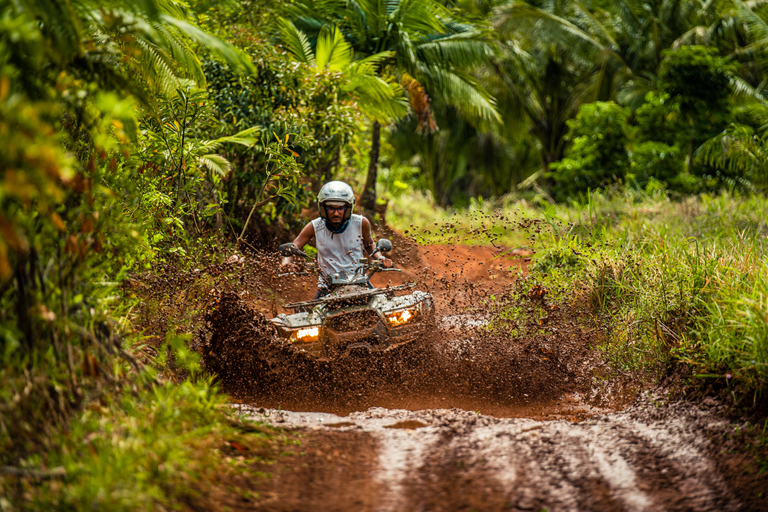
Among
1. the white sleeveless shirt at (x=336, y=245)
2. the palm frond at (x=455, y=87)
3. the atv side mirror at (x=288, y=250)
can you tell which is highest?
the palm frond at (x=455, y=87)

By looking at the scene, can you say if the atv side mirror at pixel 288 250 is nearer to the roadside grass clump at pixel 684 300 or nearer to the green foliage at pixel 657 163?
the roadside grass clump at pixel 684 300

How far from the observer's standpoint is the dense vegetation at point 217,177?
3.32m

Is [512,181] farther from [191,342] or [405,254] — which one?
[191,342]

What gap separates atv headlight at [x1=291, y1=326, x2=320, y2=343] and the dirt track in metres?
0.41

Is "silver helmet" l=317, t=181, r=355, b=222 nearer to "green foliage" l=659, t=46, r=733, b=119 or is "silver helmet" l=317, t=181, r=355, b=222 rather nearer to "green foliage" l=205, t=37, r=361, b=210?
"green foliage" l=205, t=37, r=361, b=210

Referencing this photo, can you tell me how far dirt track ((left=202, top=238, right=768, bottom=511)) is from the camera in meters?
3.75

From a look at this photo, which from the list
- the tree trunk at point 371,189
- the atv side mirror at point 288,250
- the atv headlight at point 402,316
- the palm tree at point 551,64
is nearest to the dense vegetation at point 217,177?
the tree trunk at point 371,189

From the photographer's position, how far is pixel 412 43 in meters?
14.4

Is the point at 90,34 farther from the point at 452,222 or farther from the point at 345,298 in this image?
the point at 452,222

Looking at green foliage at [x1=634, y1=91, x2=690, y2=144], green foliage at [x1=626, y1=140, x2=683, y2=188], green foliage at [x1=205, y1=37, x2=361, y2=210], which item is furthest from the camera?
green foliage at [x1=626, y1=140, x2=683, y2=188]

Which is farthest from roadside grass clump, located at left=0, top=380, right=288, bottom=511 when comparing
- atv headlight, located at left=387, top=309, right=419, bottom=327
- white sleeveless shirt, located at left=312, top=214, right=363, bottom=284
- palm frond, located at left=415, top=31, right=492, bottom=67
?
palm frond, located at left=415, top=31, right=492, bottom=67

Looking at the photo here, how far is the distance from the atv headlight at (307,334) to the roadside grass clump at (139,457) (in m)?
1.30

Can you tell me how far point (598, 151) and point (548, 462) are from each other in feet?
56.3

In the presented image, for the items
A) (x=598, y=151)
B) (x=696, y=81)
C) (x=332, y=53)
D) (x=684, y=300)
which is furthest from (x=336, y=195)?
(x=598, y=151)
